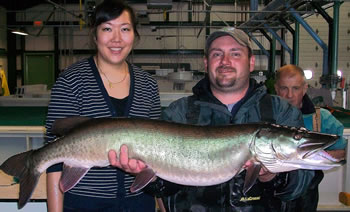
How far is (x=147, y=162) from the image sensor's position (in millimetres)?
1898

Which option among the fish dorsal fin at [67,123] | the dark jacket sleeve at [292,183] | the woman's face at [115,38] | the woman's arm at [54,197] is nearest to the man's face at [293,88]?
the dark jacket sleeve at [292,183]

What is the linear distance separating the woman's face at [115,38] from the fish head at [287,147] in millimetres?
919

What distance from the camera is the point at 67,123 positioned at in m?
1.91

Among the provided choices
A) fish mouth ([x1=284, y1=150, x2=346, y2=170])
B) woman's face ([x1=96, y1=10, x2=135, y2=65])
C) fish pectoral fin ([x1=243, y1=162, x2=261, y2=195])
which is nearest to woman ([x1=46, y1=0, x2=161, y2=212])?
woman's face ([x1=96, y1=10, x2=135, y2=65])

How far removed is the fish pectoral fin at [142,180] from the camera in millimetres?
1843

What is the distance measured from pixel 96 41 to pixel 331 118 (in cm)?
230

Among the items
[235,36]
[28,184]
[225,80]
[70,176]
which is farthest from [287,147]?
[28,184]

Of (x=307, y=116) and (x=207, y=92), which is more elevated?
(x=207, y=92)

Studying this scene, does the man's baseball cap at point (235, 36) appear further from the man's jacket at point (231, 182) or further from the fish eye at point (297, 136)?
the fish eye at point (297, 136)

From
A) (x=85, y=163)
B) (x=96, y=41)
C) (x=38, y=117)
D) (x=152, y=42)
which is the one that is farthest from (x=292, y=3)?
(x=152, y=42)

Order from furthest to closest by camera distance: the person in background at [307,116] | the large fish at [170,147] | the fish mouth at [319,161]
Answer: the person in background at [307,116] → the large fish at [170,147] → the fish mouth at [319,161]

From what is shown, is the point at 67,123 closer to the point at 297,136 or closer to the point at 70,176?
the point at 70,176

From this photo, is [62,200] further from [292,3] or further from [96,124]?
[292,3]

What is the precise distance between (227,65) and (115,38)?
0.68m
